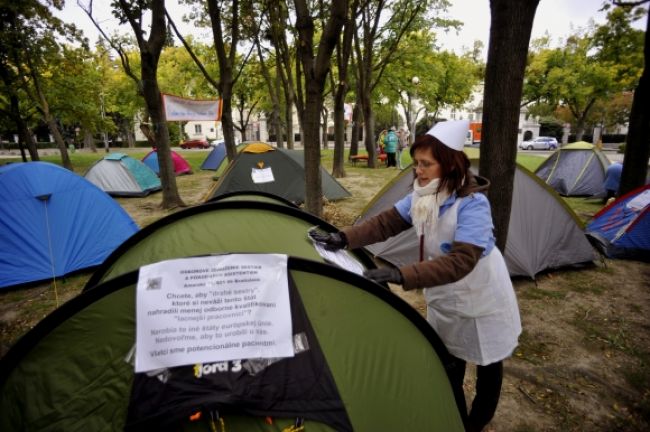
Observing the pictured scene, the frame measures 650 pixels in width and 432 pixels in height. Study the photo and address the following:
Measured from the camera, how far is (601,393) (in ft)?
8.90

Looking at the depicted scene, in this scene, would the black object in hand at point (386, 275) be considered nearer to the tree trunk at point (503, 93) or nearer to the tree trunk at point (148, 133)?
the tree trunk at point (503, 93)

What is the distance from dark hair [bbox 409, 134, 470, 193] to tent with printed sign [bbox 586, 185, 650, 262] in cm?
501

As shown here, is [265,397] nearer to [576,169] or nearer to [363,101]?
[576,169]

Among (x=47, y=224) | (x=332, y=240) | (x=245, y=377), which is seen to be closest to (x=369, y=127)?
(x=47, y=224)

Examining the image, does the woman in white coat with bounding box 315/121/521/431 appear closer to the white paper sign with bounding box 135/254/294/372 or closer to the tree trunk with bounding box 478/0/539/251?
the white paper sign with bounding box 135/254/294/372

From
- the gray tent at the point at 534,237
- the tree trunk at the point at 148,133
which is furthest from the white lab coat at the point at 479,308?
the tree trunk at the point at 148,133

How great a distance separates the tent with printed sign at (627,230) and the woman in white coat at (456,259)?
15.3 ft

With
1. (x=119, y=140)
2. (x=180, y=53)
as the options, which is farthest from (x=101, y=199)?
(x=119, y=140)

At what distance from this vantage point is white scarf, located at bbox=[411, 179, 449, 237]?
181 centimetres

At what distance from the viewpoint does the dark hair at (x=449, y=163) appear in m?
1.75

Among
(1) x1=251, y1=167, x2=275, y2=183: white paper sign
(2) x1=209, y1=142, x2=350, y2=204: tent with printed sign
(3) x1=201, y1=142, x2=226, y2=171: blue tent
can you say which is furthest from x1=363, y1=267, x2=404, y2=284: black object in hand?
(3) x1=201, y1=142, x2=226, y2=171: blue tent

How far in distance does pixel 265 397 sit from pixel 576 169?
36.2 feet

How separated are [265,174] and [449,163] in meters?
7.02

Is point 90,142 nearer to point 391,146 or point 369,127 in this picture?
point 369,127
